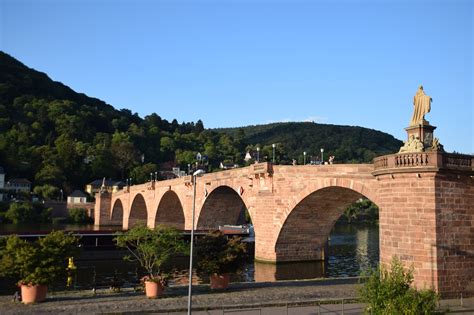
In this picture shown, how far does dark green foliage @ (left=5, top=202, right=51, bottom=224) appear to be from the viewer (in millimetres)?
90312

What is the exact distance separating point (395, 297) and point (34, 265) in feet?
49.3

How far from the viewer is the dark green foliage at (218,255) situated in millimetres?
23031

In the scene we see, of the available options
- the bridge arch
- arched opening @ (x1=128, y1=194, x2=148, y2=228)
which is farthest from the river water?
arched opening @ (x1=128, y1=194, x2=148, y2=228)

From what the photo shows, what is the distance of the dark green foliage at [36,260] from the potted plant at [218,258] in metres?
6.60

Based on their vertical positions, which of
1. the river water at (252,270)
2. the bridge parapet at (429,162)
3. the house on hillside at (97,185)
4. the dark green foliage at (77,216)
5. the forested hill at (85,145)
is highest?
the forested hill at (85,145)

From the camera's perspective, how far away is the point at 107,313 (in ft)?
57.4

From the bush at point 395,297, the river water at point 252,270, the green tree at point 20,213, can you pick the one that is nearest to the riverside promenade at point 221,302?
the bush at point 395,297

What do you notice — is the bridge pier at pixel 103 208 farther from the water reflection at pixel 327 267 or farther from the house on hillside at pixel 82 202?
the water reflection at pixel 327 267

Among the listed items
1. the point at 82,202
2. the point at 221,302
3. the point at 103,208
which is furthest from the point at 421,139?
the point at 82,202

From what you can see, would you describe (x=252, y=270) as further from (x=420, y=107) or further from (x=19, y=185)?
(x=19, y=185)

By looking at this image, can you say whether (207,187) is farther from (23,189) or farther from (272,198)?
(23,189)

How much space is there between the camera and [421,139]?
73.9 feet

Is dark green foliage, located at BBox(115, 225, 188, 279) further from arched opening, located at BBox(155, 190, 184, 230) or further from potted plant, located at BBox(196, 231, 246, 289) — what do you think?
arched opening, located at BBox(155, 190, 184, 230)

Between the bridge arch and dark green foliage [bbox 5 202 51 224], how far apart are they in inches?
2793
